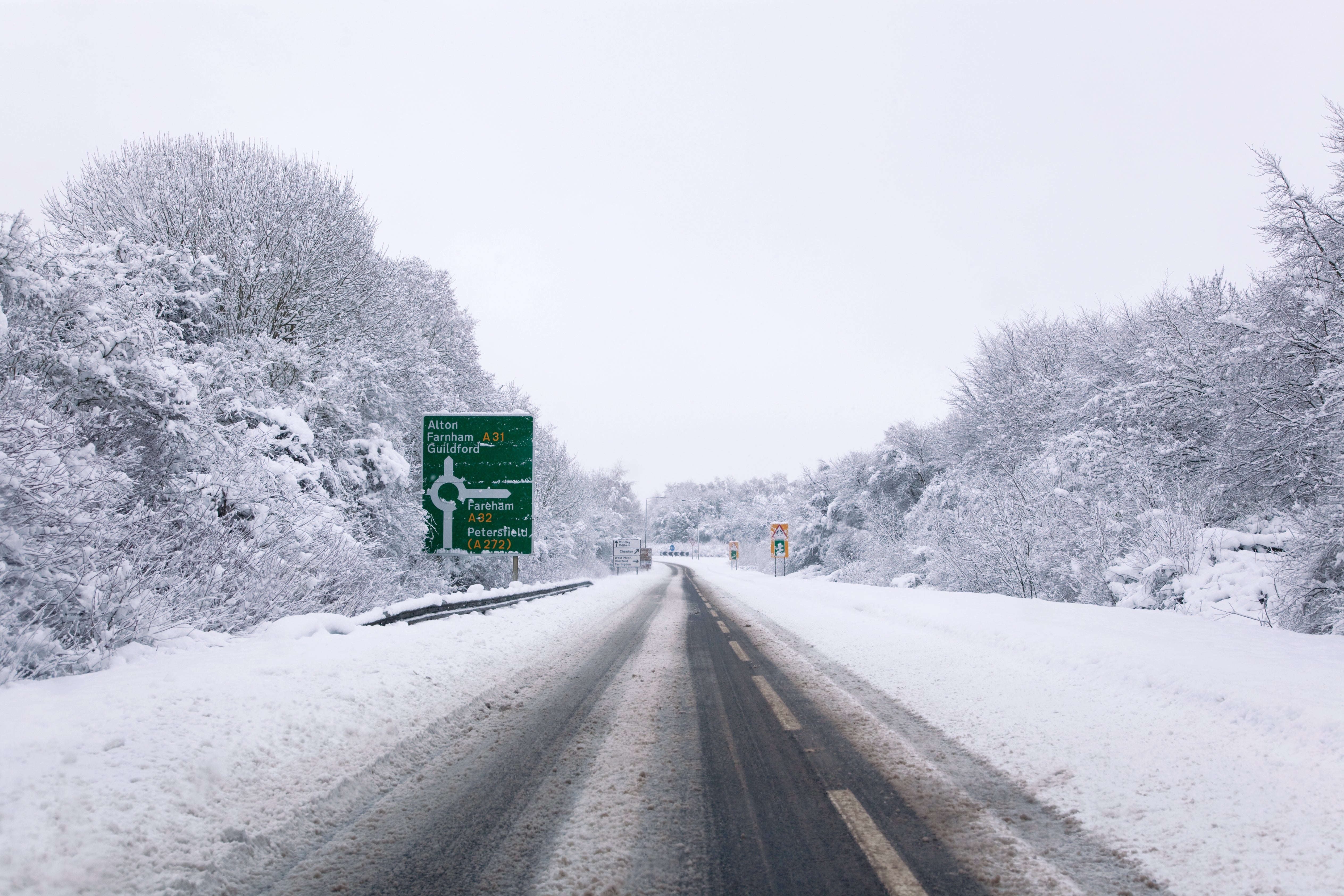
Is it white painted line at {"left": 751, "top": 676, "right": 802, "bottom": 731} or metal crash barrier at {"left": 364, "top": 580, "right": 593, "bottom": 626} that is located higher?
metal crash barrier at {"left": 364, "top": 580, "right": 593, "bottom": 626}

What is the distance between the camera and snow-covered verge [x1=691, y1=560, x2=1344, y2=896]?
9.54ft

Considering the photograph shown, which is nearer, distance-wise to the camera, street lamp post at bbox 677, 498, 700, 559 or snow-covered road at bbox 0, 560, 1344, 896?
snow-covered road at bbox 0, 560, 1344, 896

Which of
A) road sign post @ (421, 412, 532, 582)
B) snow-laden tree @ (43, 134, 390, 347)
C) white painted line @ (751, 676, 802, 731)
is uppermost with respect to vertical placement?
snow-laden tree @ (43, 134, 390, 347)

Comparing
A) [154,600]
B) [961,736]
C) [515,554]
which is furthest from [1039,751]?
[515,554]

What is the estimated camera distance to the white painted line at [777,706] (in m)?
5.17

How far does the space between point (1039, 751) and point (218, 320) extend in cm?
1705

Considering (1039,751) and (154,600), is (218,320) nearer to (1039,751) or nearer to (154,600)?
(154,600)

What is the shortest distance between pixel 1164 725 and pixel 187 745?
6789 mm

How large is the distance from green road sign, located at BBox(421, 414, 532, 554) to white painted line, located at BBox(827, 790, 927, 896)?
12.1 m

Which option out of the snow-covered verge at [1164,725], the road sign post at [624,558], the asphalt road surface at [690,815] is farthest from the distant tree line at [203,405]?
the road sign post at [624,558]

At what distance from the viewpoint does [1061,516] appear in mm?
17234

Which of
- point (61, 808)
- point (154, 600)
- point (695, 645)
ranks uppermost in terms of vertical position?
point (154, 600)

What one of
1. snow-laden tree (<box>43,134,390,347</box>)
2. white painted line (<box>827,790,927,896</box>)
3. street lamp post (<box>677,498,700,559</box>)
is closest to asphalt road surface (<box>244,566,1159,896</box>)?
white painted line (<box>827,790,927,896</box>)

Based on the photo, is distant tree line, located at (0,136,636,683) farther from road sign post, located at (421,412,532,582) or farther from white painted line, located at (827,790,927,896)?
white painted line, located at (827,790,927,896)
